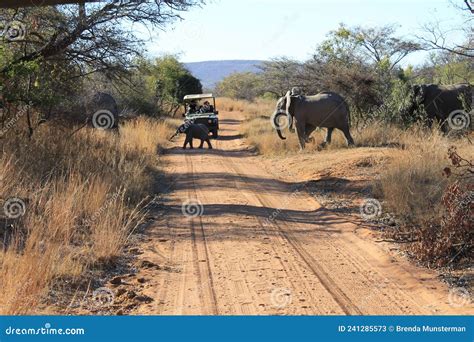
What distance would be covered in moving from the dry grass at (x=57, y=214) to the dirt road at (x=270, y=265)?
23.0 inches

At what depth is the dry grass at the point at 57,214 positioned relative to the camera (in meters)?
5.27

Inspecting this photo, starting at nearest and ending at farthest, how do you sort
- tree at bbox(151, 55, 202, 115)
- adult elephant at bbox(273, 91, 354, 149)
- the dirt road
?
the dirt road < adult elephant at bbox(273, 91, 354, 149) < tree at bbox(151, 55, 202, 115)

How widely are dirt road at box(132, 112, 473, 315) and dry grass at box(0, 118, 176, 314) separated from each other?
584 mm

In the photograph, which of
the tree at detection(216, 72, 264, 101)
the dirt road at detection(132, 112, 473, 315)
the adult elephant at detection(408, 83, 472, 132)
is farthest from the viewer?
the tree at detection(216, 72, 264, 101)

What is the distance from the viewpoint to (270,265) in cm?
651

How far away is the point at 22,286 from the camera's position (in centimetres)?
492

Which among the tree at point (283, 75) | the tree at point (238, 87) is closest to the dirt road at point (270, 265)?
the tree at point (283, 75)

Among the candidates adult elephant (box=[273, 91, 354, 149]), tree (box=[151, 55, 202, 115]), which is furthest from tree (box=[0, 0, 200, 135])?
tree (box=[151, 55, 202, 115])

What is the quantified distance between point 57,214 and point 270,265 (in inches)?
107

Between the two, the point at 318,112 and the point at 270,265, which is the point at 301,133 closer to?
the point at 318,112

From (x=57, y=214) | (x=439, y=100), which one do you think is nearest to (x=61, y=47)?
(x=57, y=214)

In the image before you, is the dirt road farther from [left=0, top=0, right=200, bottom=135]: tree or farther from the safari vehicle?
the safari vehicle

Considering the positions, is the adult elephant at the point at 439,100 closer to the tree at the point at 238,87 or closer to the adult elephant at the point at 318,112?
the adult elephant at the point at 318,112

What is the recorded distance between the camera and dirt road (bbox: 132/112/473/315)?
5.23 metres
